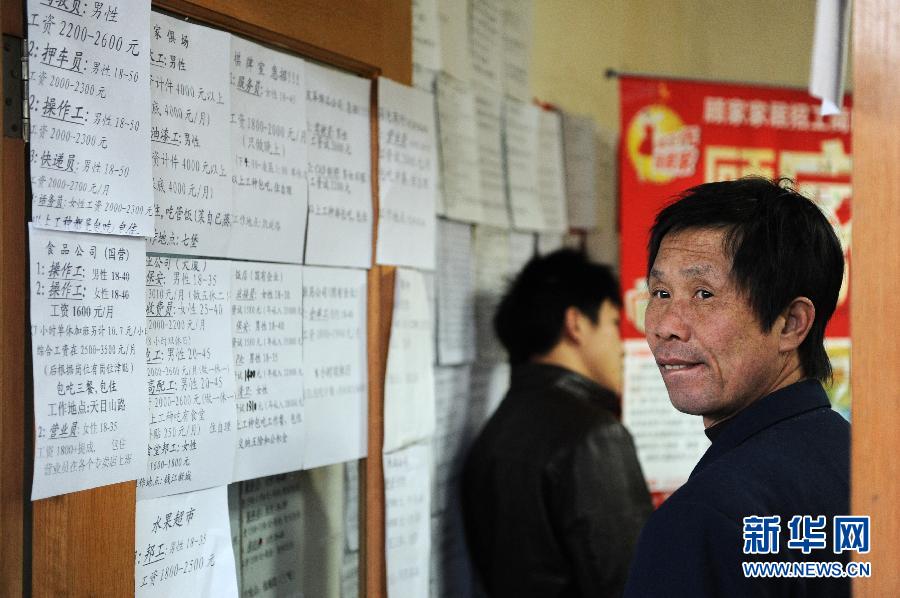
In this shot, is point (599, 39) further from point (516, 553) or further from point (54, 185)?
point (54, 185)

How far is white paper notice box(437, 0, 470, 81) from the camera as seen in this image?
234 centimetres

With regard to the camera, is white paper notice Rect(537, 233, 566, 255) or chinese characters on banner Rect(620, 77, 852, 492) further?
chinese characters on banner Rect(620, 77, 852, 492)

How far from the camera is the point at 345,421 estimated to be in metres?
1.83

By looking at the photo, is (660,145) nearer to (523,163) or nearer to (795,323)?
(523,163)

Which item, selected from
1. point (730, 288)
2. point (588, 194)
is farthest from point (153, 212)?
point (588, 194)

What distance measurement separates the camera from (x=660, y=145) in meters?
2.99

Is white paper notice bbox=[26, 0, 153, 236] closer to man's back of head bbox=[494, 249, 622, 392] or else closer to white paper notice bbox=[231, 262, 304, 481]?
Answer: white paper notice bbox=[231, 262, 304, 481]

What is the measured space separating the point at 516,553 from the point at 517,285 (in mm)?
694

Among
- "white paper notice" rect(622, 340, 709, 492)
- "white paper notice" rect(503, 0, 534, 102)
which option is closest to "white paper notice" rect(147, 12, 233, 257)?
"white paper notice" rect(503, 0, 534, 102)

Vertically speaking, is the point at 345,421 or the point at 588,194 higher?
the point at 588,194

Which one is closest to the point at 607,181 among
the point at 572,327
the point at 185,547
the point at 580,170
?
the point at 580,170

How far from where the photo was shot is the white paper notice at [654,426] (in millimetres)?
2936

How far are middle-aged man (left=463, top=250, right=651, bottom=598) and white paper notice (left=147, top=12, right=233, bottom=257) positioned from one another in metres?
1.01

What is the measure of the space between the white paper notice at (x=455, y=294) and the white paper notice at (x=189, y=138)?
2.82 ft
